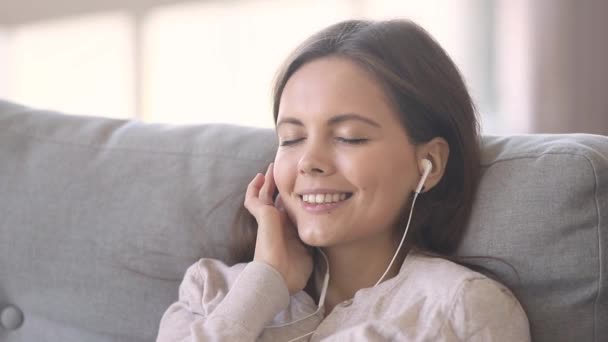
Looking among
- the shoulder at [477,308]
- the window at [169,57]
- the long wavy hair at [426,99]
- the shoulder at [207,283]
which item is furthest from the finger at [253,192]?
the window at [169,57]

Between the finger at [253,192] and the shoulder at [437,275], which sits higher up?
the finger at [253,192]

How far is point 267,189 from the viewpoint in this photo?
4.47 ft

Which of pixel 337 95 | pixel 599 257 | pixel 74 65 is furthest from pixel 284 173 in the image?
pixel 74 65

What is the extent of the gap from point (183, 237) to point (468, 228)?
1.75ft

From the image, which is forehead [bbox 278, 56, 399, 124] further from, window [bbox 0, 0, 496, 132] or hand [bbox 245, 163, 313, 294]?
window [bbox 0, 0, 496, 132]

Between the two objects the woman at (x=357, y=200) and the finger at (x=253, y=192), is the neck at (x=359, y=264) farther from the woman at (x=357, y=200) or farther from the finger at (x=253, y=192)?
the finger at (x=253, y=192)

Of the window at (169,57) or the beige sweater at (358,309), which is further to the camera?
the window at (169,57)

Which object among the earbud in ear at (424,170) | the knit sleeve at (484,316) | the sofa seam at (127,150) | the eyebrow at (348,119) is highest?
the eyebrow at (348,119)

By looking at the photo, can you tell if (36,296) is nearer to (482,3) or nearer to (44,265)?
(44,265)

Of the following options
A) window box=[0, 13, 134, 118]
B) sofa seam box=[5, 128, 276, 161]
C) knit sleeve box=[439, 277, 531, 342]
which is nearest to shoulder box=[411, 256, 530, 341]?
knit sleeve box=[439, 277, 531, 342]

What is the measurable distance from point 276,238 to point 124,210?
1.14ft

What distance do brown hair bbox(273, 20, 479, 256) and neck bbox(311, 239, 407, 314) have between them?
0.05 metres

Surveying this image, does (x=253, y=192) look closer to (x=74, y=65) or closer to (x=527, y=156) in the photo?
(x=527, y=156)

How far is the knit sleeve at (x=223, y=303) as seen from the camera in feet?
3.86
